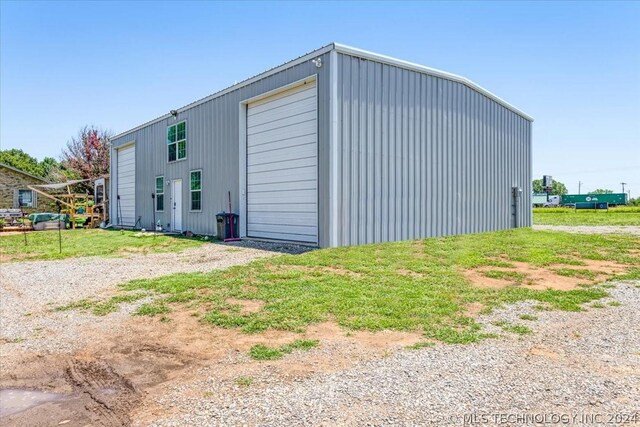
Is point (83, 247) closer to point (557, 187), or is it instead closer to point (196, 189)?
point (196, 189)

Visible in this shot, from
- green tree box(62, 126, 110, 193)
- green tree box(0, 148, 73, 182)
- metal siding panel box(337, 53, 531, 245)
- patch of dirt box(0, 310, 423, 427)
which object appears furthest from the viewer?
green tree box(0, 148, 73, 182)

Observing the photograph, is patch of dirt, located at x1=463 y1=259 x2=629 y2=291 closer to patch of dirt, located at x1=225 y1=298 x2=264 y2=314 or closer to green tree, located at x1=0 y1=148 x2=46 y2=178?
patch of dirt, located at x1=225 y1=298 x2=264 y2=314

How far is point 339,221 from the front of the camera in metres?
9.17

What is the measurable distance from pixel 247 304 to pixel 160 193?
1358 cm

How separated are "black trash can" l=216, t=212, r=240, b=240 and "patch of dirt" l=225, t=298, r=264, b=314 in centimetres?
697

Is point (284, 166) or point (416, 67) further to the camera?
point (416, 67)

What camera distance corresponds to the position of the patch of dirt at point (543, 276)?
5.86 meters

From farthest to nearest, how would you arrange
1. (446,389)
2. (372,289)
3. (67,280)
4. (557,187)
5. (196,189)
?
(557,187), (196,189), (67,280), (372,289), (446,389)

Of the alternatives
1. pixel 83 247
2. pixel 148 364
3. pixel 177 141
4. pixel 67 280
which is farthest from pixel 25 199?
pixel 148 364

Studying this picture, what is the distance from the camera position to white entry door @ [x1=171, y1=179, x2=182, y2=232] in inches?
618

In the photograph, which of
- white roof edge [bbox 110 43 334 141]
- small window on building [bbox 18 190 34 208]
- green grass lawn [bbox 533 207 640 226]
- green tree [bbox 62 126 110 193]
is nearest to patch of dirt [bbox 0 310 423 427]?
white roof edge [bbox 110 43 334 141]

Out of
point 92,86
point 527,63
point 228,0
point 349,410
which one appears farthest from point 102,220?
point 349,410

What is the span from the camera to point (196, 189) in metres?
14.5

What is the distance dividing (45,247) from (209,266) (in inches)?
280
